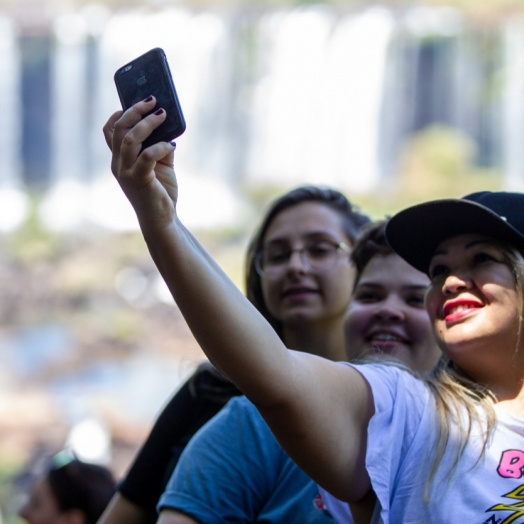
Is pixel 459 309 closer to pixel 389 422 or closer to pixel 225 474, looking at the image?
pixel 389 422

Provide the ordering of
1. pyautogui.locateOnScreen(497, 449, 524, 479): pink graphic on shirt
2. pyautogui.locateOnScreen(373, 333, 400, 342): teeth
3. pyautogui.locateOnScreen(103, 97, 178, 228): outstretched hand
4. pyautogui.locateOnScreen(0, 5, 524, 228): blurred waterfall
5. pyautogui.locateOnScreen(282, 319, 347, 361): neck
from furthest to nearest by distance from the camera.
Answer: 1. pyautogui.locateOnScreen(0, 5, 524, 228): blurred waterfall
2. pyautogui.locateOnScreen(282, 319, 347, 361): neck
3. pyautogui.locateOnScreen(373, 333, 400, 342): teeth
4. pyautogui.locateOnScreen(497, 449, 524, 479): pink graphic on shirt
5. pyautogui.locateOnScreen(103, 97, 178, 228): outstretched hand

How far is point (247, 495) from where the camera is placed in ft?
4.49

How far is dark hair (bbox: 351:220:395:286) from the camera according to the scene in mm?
1628

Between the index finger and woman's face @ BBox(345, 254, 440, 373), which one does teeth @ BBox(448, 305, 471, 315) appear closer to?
woman's face @ BBox(345, 254, 440, 373)

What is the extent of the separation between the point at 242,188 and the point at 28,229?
2.83 m

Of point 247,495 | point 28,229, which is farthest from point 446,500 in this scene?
point 28,229

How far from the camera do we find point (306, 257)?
1.83 m

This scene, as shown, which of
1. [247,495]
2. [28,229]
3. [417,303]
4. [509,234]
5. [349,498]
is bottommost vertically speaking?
[28,229]

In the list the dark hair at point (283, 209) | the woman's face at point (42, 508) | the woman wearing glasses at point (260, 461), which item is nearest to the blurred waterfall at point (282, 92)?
the woman's face at point (42, 508)

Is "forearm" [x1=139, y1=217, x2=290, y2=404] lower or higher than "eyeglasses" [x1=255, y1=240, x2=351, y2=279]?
A: higher

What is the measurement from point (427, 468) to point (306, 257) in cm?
78

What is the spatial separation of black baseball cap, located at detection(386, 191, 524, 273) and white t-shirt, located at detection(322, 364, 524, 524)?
0.22 m

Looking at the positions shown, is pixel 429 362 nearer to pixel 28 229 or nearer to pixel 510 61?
pixel 28 229

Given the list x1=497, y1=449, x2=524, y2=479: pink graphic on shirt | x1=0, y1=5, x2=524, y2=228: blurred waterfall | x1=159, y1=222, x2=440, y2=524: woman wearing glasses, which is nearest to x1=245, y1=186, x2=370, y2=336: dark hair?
x1=159, y1=222, x2=440, y2=524: woman wearing glasses
